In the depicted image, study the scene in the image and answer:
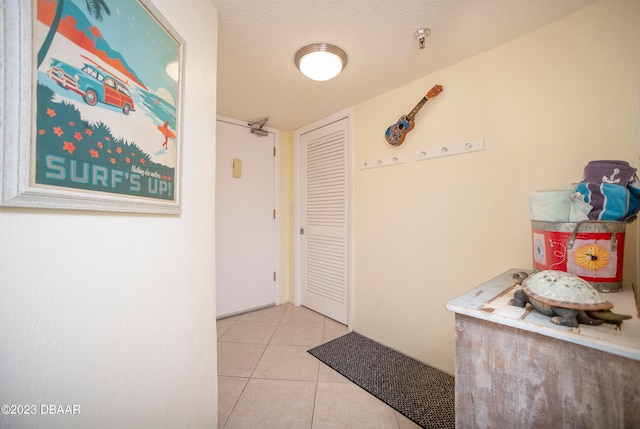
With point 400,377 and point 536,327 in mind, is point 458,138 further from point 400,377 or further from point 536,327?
point 400,377

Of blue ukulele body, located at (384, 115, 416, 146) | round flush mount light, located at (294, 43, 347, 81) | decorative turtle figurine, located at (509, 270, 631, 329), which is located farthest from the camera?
blue ukulele body, located at (384, 115, 416, 146)

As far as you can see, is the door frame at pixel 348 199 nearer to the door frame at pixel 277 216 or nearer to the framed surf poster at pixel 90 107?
the door frame at pixel 277 216

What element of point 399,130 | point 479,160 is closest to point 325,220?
point 399,130

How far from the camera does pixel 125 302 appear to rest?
2.11ft

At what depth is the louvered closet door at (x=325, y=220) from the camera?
88.5 inches

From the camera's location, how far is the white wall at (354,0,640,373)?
1042 millimetres

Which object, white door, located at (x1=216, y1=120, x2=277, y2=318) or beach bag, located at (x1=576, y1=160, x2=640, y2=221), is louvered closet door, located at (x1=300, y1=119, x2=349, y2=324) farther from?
beach bag, located at (x1=576, y1=160, x2=640, y2=221)

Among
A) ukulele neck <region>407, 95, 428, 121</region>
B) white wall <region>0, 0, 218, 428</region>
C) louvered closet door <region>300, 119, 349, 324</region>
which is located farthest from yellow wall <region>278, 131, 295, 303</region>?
white wall <region>0, 0, 218, 428</region>

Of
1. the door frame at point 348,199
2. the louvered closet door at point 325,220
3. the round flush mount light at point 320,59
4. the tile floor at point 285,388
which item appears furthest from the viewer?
the louvered closet door at point 325,220

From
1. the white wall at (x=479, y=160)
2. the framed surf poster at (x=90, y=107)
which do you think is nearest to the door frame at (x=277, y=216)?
the white wall at (x=479, y=160)

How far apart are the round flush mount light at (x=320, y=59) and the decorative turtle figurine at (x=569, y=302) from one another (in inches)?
56.9

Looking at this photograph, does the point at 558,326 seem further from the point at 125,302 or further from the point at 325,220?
the point at 325,220

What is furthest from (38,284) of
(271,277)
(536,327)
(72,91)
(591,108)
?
(271,277)

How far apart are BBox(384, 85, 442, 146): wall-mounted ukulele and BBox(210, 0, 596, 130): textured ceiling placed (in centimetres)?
17
